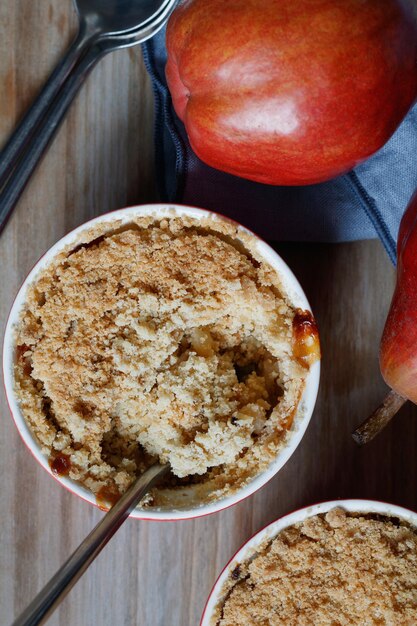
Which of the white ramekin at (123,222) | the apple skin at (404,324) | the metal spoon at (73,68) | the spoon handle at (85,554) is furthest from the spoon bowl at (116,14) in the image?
the spoon handle at (85,554)

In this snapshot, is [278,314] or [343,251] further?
[343,251]

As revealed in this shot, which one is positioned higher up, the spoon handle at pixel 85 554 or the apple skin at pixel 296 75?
the apple skin at pixel 296 75

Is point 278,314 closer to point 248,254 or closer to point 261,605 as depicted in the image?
point 248,254

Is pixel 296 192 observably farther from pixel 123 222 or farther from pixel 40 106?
pixel 40 106

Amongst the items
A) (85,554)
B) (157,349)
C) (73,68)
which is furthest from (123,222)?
(85,554)

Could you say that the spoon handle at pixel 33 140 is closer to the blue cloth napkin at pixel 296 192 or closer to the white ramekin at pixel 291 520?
the blue cloth napkin at pixel 296 192

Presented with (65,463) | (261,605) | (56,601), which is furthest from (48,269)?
(261,605)

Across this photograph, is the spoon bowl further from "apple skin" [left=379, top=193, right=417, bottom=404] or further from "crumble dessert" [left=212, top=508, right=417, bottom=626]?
"crumble dessert" [left=212, top=508, right=417, bottom=626]
